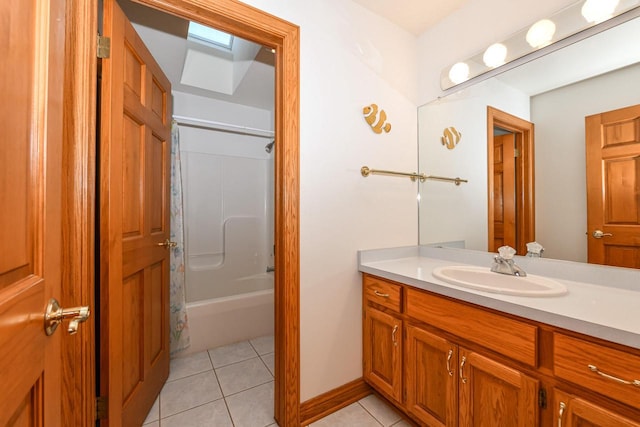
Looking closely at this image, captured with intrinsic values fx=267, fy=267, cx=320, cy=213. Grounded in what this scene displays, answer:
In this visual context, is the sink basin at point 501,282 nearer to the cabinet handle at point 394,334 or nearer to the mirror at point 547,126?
the mirror at point 547,126

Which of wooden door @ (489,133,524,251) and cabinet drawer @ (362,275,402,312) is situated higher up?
wooden door @ (489,133,524,251)

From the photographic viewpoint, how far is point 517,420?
94 cm

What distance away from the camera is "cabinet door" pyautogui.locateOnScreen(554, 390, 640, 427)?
740mm

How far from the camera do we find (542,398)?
34.9 inches

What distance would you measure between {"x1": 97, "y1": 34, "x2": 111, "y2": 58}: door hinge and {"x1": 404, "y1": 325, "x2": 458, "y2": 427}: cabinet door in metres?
1.81

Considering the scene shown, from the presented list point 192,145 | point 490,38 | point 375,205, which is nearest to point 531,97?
point 490,38

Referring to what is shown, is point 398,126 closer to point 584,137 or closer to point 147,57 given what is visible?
point 584,137

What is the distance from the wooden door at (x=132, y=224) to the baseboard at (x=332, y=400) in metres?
0.85

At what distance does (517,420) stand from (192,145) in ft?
9.86

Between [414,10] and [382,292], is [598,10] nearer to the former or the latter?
[414,10]

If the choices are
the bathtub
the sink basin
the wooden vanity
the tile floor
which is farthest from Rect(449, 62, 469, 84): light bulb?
the bathtub

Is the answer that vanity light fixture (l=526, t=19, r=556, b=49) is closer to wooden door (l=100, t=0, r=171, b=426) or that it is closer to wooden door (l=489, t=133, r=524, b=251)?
wooden door (l=489, t=133, r=524, b=251)

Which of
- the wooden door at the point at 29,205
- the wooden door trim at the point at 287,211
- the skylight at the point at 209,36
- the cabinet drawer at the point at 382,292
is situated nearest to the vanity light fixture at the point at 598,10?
the wooden door trim at the point at 287,211

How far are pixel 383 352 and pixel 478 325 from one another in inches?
24.5
